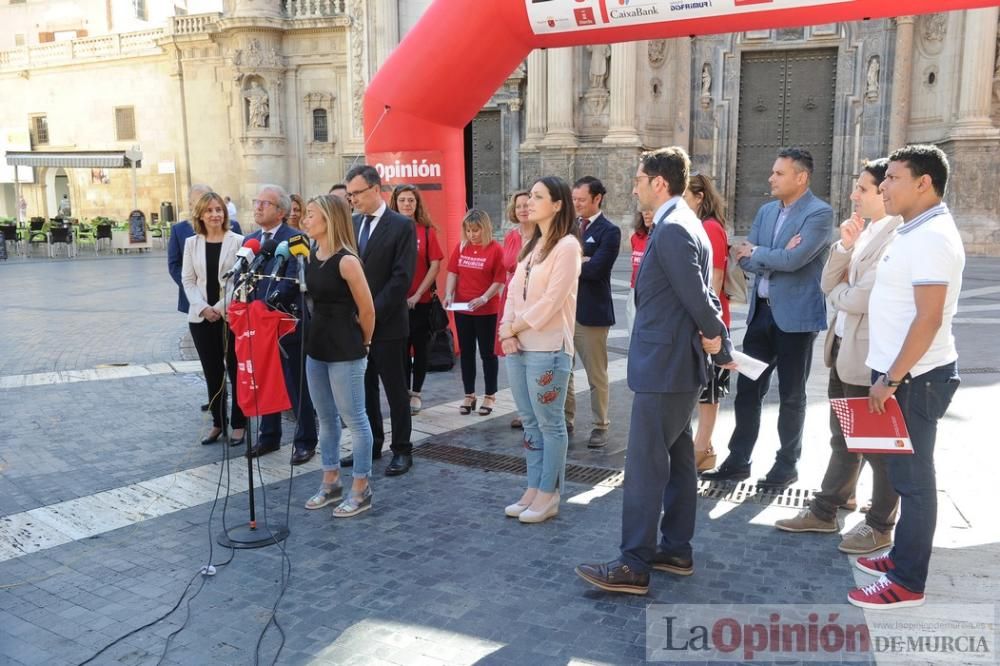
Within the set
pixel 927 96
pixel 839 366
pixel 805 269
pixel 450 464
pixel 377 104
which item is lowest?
pixel 450 464

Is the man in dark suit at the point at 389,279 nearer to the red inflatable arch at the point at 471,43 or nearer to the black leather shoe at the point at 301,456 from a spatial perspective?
the black leather shoe at the point at 301,456

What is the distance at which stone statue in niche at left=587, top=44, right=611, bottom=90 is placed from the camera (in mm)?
19875

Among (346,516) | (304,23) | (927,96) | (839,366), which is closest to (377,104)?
(346,516)

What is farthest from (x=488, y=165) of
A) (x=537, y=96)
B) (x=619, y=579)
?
(x=619, y=579)

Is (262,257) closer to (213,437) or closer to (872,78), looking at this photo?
(213,437)

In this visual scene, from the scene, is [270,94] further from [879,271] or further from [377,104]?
[879,271]

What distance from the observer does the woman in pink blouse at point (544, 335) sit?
443cm

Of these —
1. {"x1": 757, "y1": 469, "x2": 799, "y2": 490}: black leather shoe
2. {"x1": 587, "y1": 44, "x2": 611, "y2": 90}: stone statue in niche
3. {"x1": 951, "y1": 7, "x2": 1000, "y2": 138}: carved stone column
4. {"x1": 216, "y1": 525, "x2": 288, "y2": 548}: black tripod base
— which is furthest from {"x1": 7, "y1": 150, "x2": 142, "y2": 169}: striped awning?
{"x1": 757, "y1": 469, "x2": 799, "y2": 490}: black leather shoe

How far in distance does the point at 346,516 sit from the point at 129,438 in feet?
8.64

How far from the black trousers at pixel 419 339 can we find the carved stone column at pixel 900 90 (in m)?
16.4

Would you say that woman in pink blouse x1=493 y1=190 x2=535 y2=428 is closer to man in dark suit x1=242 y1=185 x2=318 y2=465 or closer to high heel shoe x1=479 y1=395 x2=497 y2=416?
high heel shoe x1=479 y1=395 x2=497 y2=416

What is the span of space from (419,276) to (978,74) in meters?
16.6

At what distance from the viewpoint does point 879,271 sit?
3.52 m

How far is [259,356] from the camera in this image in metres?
4.59
